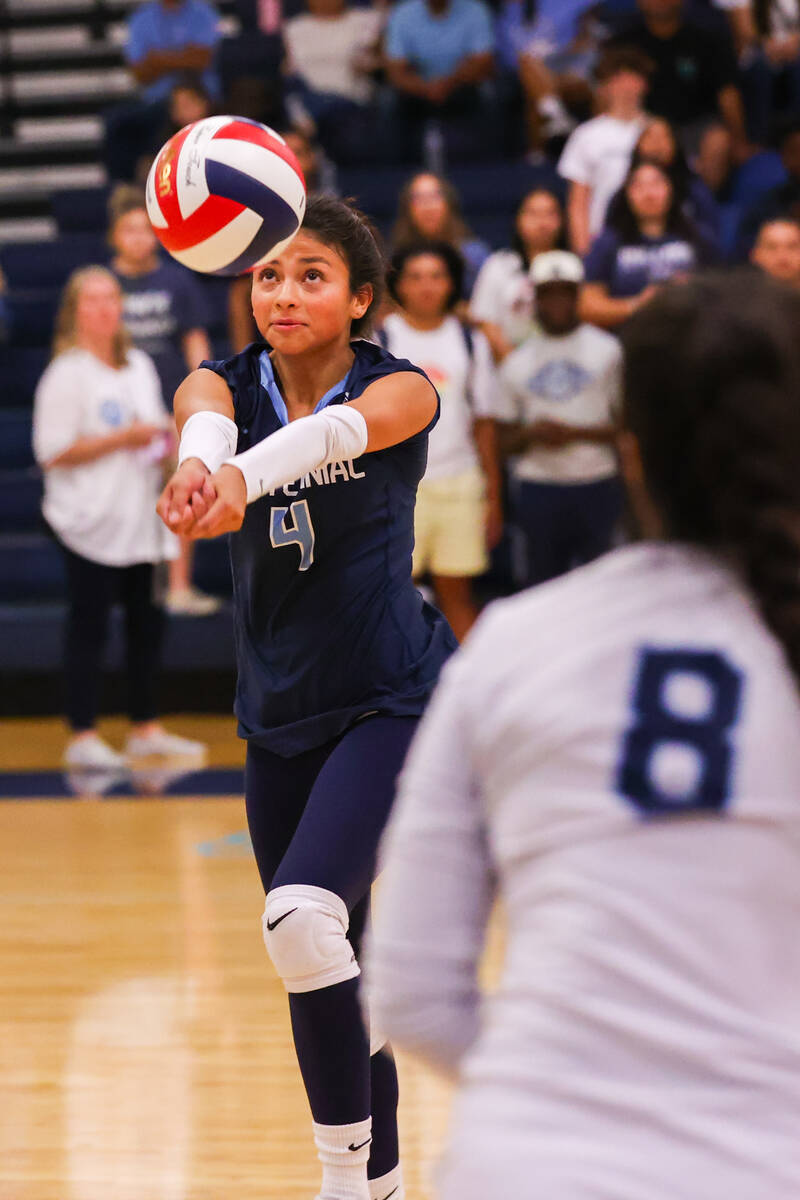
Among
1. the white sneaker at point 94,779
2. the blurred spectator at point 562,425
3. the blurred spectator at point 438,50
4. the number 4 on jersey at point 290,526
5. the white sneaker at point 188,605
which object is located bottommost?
the white sneaker at point 94,779

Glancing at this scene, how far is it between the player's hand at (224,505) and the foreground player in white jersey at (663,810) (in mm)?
907

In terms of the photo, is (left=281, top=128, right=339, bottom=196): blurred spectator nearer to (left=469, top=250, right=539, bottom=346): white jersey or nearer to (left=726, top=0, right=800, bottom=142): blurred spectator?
(left=469, top=250, right=539, bottom=346): white jersey

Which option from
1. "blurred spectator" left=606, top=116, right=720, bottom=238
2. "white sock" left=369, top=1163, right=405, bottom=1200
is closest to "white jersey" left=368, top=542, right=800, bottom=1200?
"white sock" left=369, top=1163, right=405, bottom=1200

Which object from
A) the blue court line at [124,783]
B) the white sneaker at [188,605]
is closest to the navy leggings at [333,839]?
the blue court line at [124,783]

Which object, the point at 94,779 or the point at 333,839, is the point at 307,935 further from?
the point at 94,779

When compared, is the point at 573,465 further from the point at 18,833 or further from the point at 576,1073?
the point at 576,1073

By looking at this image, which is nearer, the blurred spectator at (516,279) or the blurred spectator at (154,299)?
the blurred spectator at (516,279)

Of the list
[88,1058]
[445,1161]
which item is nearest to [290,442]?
[445,1161]

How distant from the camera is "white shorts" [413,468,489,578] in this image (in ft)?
21.5

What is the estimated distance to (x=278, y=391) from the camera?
8.96 ft

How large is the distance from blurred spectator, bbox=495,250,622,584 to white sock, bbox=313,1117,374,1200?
4.18 meters

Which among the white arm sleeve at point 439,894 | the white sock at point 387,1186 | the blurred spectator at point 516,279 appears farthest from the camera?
the blurred spectator at point 516,279

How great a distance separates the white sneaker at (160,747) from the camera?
22.1ft

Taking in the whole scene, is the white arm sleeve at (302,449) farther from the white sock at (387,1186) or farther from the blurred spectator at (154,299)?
the blurred spectator at (154,299)
